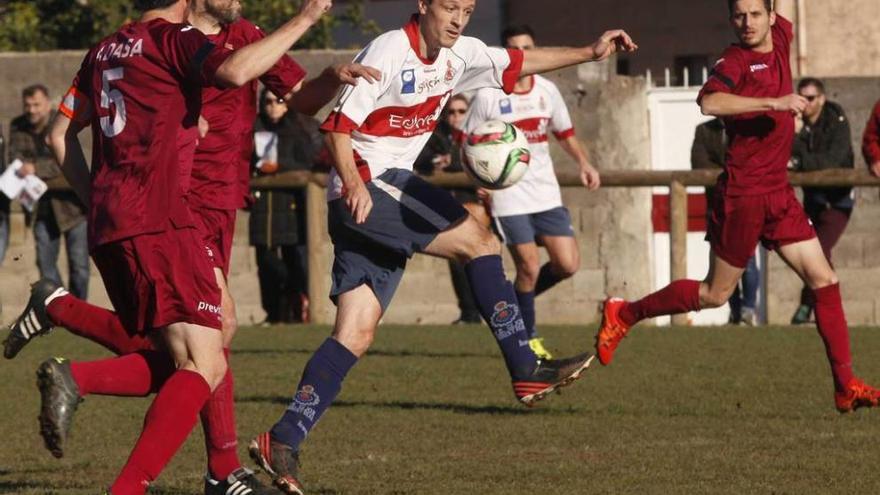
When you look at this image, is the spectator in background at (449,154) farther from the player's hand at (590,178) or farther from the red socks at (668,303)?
the red socks at (668,303)

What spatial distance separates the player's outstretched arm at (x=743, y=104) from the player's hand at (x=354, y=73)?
2.46m

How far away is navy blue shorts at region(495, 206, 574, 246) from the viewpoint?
44.8 feet

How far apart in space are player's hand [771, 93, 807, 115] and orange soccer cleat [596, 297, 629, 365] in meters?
1.81

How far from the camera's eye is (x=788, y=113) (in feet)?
33.0

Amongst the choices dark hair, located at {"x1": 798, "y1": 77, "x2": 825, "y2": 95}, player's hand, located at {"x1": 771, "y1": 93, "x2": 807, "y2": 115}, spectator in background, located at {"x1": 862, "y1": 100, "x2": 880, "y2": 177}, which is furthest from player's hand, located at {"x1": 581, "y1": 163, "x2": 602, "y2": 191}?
dark hair, located at {"x1": 798, "y1": 77, "x2": 825, "y2": 95}

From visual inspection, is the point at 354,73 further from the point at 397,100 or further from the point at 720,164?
the point at 720,164

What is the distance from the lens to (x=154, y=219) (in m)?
6.85

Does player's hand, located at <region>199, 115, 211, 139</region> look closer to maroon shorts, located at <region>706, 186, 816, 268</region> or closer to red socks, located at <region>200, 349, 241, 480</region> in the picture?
red socks, located at <region>200, 349, 241, 480</region>

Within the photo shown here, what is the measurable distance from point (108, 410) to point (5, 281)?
7.90 metres

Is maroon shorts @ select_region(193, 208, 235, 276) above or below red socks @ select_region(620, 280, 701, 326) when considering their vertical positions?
above

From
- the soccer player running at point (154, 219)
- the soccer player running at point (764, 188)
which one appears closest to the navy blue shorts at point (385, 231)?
the soccer player running at point (154, 219)

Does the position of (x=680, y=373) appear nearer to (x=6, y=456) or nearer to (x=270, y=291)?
(x=6, y=456)

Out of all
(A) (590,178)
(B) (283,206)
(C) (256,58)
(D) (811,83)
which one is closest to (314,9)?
(C) (256,58)

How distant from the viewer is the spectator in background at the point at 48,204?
56.1ft
